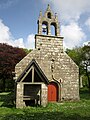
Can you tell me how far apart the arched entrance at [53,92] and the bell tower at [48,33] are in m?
3.99

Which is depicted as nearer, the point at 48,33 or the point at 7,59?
the point at 48,33

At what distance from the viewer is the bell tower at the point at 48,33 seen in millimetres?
20188

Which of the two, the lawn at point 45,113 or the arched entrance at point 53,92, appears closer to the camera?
the lawn at point 45,113

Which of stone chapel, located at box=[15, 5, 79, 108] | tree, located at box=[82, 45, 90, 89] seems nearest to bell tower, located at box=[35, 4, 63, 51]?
stone chapel, located at box=[15, 5, 79, 108]

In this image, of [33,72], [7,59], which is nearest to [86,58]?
[7,59]

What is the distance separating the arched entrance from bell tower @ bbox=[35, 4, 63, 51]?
13.1ft

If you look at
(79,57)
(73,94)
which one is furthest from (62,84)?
(79,57)

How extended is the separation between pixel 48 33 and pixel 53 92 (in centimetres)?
633

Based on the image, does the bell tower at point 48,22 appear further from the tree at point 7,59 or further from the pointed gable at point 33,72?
the tree at point 7,59

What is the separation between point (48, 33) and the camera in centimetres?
2061

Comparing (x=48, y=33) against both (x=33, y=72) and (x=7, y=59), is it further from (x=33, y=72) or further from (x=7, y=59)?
(x=7, y=59)

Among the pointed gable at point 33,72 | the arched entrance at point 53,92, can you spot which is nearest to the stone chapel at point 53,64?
the arched entrance at point 53,92

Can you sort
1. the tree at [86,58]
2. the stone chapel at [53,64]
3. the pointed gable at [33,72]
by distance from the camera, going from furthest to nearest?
the tree at [86,58], the stone chapel at [53,64], the pointed gable at [33,72]

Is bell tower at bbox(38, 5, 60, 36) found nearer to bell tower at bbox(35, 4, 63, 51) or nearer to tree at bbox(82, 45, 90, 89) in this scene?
bell tower at bbox(35, 4, 63, 51)
